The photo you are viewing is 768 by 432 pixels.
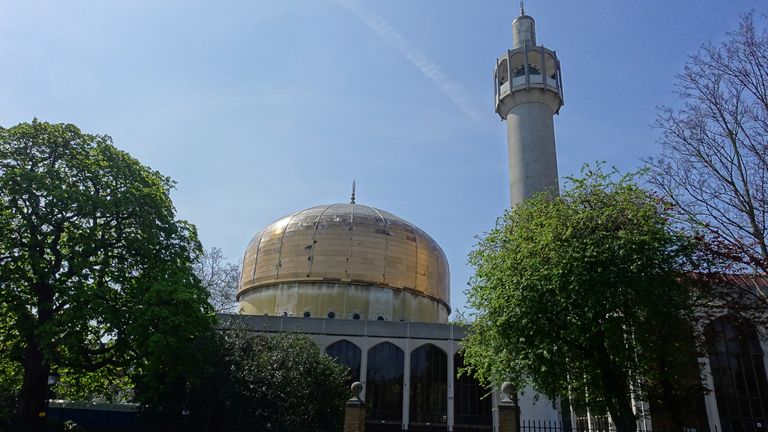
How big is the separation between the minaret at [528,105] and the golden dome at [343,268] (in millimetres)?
11681

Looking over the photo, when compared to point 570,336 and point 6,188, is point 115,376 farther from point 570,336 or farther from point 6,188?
point 570,336

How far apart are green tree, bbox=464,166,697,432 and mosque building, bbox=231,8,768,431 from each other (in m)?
5.94

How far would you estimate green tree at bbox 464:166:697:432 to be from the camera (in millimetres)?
14164

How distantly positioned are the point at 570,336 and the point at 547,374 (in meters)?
1.20

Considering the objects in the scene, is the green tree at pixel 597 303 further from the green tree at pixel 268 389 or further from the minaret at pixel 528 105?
the minaret at pixel 528 105

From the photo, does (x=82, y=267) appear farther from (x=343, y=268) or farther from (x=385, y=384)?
(x=343, y=268)

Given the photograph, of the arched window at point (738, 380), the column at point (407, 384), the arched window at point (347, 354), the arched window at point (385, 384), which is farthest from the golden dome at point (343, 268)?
the arched window at point (738, 380)

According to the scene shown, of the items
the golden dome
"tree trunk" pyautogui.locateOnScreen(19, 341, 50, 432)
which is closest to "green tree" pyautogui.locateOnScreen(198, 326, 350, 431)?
"tree trunk" pyautogui.locateOnScreen(19, 341, 50, 432)

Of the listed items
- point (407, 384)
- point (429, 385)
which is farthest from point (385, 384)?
point (429, 385)

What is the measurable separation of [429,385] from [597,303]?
18159mm

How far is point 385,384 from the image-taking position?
101ft

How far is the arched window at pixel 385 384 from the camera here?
29.7 metres

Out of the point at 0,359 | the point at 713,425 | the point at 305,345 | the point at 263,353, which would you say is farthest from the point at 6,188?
the point at 713,425

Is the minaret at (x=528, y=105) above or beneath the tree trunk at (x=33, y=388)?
above
